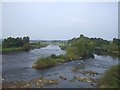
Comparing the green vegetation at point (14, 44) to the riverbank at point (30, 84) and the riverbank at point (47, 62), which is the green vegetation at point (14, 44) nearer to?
Answer: the riverbank at point (47, 62)

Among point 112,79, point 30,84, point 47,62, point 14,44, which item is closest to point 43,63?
point 47,62

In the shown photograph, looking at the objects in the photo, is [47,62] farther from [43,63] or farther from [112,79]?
[112,79]

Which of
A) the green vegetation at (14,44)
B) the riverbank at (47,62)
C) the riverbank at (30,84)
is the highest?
the green vegetation at (14,44)

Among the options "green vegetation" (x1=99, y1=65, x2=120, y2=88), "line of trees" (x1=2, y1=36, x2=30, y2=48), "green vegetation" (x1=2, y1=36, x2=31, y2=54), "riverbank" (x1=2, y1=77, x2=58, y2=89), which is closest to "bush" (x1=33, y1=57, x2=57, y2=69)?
"riverbank" (x1=2, y1=77, x2=58, y2=89)

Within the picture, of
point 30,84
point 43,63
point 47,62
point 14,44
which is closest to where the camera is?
point 30,84

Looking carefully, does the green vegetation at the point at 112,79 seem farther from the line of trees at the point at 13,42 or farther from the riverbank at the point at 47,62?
the line of trees at the point at 13,42

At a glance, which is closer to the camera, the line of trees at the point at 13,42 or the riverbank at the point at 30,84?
the riverbank at the point at 30,84

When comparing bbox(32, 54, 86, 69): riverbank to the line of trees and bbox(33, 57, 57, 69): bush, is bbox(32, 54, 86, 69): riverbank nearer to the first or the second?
bbox(33, 57, 57, 69): bush

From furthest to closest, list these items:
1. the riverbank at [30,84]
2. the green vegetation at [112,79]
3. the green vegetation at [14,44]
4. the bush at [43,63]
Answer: the green vegetation at [14,44], the bush at [43,63], the riverbank at [30,84], the green vegetation at [112,79]

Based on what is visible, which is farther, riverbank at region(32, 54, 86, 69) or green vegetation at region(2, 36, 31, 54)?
green vegetation at region(2, 36, 31, 54)

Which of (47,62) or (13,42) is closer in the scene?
(47,62)

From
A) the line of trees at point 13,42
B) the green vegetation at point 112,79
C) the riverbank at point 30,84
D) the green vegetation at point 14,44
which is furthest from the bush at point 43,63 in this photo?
the line of trees at point 13,42

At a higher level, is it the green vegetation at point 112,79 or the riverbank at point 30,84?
the green vegetation at point 112,79

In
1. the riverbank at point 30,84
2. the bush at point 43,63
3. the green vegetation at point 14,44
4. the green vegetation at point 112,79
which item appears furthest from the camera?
the green vegetation at point 14,44
